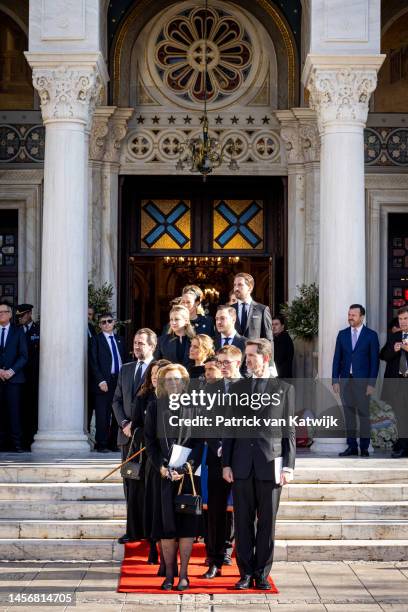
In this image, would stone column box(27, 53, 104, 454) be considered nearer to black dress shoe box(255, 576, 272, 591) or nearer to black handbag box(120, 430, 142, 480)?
black handbag box(120, 430, 142, 480)

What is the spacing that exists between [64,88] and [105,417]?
4.20 metres

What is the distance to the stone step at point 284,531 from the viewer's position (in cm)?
1235

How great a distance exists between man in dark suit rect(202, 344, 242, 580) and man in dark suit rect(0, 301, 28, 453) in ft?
17.0

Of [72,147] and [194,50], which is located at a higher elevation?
[194,50]

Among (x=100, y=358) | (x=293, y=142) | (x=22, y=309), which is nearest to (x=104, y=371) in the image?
(x=100, y=358)

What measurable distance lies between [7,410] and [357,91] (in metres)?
6.05

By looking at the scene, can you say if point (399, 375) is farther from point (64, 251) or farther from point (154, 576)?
point (154, 576)

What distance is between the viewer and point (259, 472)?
412 inches

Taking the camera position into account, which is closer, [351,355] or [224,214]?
[351,355]

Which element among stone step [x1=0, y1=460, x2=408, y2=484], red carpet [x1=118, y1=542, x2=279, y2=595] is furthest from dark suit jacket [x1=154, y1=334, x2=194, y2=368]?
red carpet [x1=118, y1=542, x2=279, y2=595]

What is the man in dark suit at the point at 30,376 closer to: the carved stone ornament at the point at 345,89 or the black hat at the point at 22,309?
the black hat at the point at 22,309

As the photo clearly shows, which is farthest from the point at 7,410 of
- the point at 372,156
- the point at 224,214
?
the point at 372,156

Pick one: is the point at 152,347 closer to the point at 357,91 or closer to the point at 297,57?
the point at 357,91

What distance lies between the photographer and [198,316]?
13898 mm
